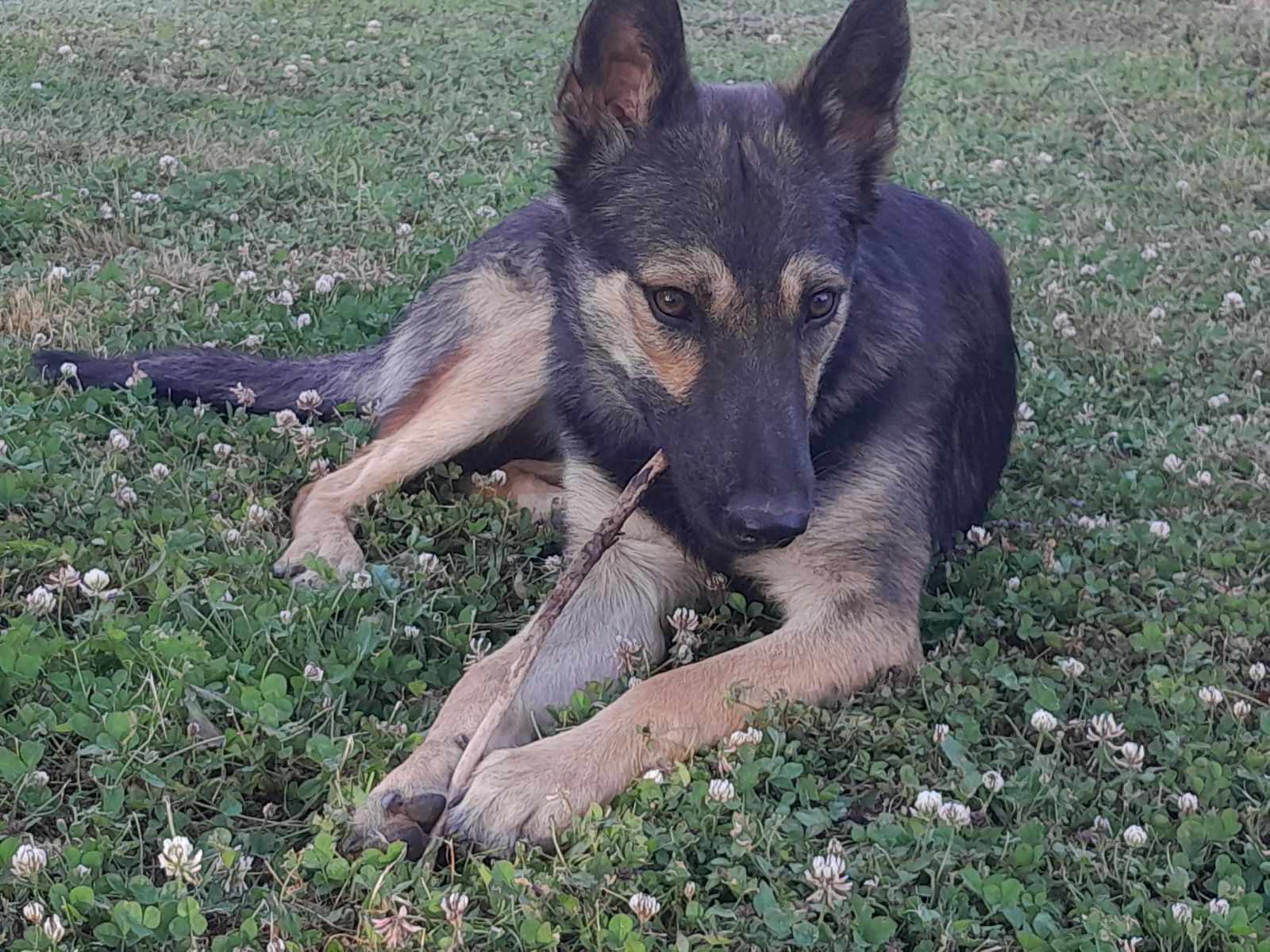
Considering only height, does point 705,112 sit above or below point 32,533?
Answer: above

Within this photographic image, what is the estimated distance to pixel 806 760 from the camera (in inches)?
119

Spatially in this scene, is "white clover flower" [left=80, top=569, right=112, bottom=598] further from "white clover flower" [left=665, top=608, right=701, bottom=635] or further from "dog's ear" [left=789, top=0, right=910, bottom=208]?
"dog's ear" [left=789, top=0, right=910, bottom=208]

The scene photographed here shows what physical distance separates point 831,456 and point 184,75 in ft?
26.2

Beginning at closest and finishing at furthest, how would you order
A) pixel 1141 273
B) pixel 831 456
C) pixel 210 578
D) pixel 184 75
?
pixel 210 578 → pixel 831 456 → pixel 1141 273 → pixel 184 75

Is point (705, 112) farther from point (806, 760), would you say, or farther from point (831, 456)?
point (806, 760)

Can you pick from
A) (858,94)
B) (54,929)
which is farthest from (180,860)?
(858,94)

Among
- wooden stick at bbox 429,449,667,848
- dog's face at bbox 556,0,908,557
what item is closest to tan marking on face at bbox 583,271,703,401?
dog's face at bbox 556,0,908,557

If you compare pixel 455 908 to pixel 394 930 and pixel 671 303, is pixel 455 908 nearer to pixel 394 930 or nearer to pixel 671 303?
pixel 394 930

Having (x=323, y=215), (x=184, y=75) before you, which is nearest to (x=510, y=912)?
(x=323, y=215)

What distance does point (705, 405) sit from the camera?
3.40m

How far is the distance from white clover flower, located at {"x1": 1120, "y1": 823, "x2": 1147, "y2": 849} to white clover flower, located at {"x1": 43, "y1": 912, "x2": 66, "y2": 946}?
2.11 m

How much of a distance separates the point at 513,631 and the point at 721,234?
1306 millimetres

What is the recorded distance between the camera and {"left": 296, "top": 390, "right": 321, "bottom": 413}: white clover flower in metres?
4.84

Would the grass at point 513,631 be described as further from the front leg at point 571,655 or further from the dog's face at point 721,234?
the dog's face at point 721,234
